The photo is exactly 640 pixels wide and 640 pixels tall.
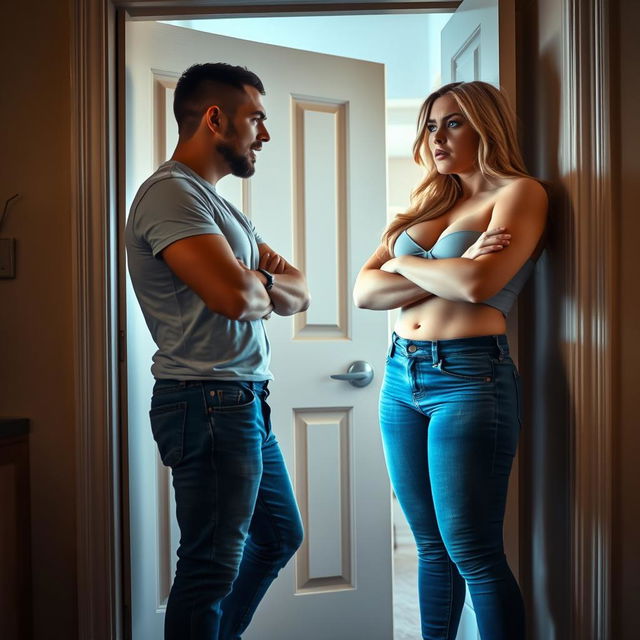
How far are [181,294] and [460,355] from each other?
0.61m

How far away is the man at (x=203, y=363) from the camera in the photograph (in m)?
1.38

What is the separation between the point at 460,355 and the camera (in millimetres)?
1497

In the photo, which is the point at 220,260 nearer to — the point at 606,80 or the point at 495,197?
the point at 495,197

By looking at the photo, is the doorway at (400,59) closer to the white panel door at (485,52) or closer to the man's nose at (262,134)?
the white panel door at (485,52)

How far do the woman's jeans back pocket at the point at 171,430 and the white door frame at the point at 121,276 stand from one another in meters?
0.41

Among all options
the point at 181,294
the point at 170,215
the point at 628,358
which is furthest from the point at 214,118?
the point at 628,358

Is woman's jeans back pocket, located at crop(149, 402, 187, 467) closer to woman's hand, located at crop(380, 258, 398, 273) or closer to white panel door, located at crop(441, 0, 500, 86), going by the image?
woman's hand, located at crop(380, 258, 398, 273)

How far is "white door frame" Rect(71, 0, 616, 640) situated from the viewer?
1562 mm

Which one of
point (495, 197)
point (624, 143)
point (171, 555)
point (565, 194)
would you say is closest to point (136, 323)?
point (171, 555)

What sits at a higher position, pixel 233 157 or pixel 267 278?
pixel 233 157

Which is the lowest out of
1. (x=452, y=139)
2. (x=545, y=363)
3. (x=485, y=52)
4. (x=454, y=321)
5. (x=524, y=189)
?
(x=545, y=363)

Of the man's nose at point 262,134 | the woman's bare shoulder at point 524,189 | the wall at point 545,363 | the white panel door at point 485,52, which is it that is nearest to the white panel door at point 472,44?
the white panel door at point 485,52

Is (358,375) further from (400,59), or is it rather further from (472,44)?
(400,59)

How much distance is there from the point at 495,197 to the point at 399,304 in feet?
1.08
